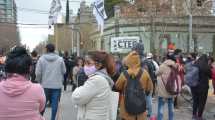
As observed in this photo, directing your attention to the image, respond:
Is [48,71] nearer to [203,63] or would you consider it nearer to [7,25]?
[203,63]

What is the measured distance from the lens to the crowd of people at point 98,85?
5.01m

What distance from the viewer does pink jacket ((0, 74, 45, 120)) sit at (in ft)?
16.3

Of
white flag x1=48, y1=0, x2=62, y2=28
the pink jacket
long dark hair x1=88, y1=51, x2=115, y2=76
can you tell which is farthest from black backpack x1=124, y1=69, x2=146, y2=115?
white flag x1=48, y1=0, x2=62, y2=28

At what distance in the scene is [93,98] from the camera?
6.21 m

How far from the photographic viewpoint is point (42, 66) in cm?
1100

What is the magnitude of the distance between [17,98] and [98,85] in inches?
55.7

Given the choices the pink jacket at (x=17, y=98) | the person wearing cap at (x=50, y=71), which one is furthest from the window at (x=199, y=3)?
the pink jacket at (x=17, y=98)

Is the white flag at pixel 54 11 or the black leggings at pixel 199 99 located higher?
the white flag at pixel 54 11

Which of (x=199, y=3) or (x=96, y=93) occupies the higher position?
(x=199, y=3)

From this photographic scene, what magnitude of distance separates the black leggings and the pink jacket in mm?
8628

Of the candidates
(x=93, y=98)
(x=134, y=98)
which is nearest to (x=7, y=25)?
(x=134, y=98)

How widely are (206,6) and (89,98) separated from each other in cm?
3653

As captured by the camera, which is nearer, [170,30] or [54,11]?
[54,11]

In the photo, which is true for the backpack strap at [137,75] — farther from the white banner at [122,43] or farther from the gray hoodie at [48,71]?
the white banner at [122,43]
